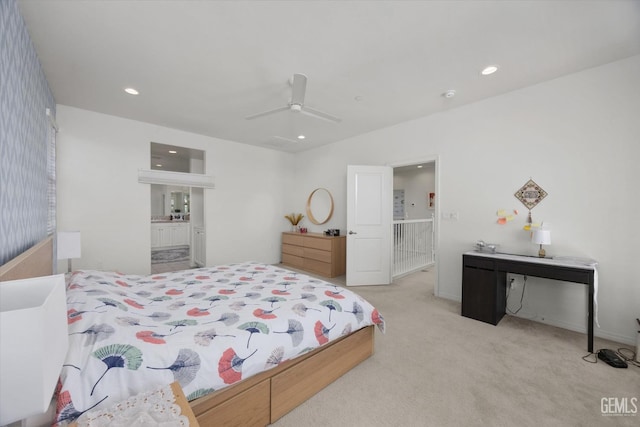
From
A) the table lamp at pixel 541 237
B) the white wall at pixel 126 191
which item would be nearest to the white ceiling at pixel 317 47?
the white wall at pixel 126 191

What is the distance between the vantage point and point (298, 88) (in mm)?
2367

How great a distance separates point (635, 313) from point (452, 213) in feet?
6.26

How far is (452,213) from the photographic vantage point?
3.63 metres

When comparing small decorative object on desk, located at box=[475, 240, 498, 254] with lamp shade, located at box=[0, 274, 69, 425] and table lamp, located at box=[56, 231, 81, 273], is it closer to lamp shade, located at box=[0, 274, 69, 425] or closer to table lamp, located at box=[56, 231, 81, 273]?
lamp shade, located at box=[0, 274, 69, 425]

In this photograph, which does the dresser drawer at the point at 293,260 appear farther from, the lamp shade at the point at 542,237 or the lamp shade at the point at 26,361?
the lamp shade at the point at 26,361

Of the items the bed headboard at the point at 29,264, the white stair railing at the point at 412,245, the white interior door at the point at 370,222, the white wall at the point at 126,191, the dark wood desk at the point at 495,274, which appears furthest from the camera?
the white stair railing at the point at 412,245

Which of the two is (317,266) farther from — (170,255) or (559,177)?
(170,255)

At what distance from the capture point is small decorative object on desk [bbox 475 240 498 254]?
3123 mm

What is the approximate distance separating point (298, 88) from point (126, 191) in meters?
3.44

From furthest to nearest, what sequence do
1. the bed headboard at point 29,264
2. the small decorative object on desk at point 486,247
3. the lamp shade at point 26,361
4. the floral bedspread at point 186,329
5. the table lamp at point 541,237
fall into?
1. the small decorative object on desk at point 486,247
2. the table lamp at point 541,237
3. the bed headboard at point 29,264
4. the floral bedspread at point 186,329
5. the lamp shade at point 26,361

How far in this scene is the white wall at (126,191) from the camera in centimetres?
361

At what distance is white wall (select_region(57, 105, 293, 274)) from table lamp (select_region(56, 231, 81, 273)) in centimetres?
118

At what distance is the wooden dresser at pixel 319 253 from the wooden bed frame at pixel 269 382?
2.65 m

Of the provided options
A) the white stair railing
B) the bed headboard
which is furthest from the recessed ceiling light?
the bed headboard
